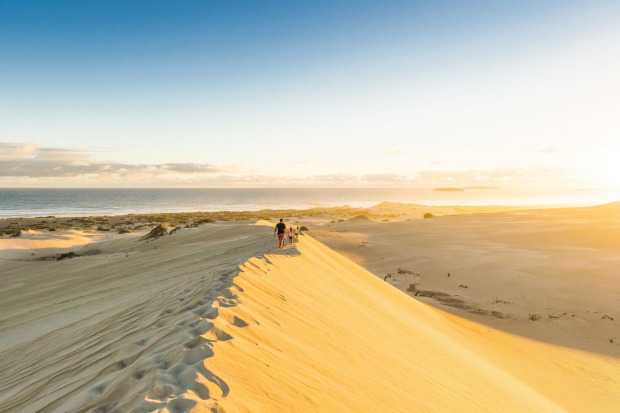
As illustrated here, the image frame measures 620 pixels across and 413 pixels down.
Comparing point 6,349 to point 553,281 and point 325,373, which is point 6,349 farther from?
point 553,281

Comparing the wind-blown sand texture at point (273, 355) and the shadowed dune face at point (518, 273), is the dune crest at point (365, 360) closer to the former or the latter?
the wind-blown sand texture at point (273, 355)

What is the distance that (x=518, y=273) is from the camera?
14695 mm

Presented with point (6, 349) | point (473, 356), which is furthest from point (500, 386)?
point (6, 349)

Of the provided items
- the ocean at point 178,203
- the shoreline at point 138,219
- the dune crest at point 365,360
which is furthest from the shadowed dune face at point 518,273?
the ocean at point 178,203

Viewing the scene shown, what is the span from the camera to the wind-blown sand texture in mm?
2775

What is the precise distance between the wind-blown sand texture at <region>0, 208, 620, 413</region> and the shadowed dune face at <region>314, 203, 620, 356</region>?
5.32ft

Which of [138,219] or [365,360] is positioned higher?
[365,360]

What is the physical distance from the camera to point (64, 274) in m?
12.9

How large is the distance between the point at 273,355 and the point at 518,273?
14118 mm

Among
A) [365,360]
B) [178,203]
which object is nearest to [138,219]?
[178,203]

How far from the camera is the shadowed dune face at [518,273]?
10109 millimetres

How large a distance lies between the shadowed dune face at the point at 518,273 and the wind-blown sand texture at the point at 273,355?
162 centimetres

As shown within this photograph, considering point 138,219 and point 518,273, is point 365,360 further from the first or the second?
point 138,219

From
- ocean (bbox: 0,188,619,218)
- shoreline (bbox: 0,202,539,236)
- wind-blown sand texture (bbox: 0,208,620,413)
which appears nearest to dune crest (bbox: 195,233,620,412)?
wind-blown sand texture (bbox: 0,208,620,413)
